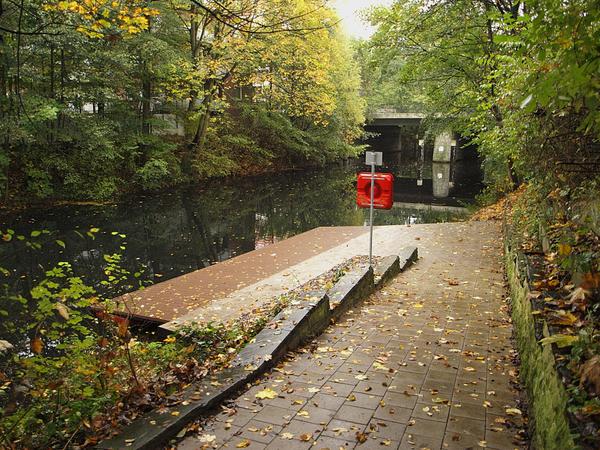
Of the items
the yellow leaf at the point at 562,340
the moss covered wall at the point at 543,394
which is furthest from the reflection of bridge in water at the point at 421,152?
the yellow leaf at the point at 562,340

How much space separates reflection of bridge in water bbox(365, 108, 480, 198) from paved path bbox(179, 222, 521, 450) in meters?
15.8

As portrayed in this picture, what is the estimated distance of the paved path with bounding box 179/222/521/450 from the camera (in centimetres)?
326

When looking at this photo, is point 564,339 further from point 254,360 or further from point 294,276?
point 294,276

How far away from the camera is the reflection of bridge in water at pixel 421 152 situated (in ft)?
118

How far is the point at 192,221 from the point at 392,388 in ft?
49.3

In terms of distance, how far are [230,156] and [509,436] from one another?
27.0 metres

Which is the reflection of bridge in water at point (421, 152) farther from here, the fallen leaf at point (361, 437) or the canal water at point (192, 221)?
the fallen leaf at point (361, 437)

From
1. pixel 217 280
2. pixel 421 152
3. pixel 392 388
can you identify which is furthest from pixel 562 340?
pixel 421 152

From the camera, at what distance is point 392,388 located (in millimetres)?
3992

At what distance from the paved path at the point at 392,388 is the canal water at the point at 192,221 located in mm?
2482

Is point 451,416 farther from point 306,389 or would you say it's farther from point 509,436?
point 306,389

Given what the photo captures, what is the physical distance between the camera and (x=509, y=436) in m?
3.24

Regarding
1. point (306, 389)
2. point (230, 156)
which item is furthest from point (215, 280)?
point (230, 156)

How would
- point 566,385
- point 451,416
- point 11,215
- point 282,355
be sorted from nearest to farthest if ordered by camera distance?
point 566,385 → point 451,416 → point 282,355 → point 11,215
